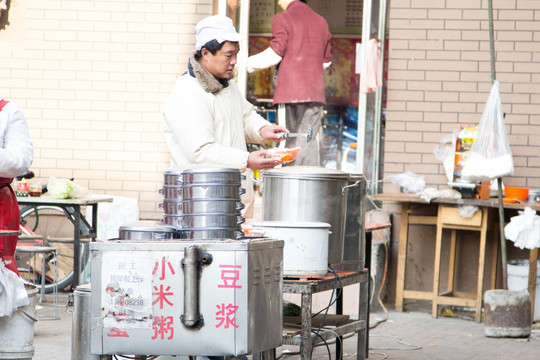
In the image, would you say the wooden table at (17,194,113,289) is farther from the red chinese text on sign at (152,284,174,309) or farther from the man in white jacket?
the red chinese text on sign at (152,284,174,309)

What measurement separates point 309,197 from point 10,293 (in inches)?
Result: 67.3

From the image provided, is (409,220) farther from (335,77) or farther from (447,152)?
(335,77)

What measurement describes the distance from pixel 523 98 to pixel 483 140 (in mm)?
1127

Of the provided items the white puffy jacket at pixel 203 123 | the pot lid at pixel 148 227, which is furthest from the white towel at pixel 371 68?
the pot lid at pixel 148 227

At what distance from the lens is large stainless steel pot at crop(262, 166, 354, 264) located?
16.3ft

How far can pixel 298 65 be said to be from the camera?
931 cm

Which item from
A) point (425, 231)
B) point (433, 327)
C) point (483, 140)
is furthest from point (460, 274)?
point (483, 140)

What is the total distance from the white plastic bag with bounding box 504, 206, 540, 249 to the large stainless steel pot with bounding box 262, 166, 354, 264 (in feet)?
10.2

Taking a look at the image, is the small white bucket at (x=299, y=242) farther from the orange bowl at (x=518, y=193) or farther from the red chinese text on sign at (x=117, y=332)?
the orange bowl at (x=518, y=193)

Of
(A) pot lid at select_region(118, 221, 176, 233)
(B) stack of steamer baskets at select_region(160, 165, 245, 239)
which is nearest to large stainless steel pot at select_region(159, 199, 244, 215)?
(B) stack of steamer baskets at select_region(160, 165, 245, 239)

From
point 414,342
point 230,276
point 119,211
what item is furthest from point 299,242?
point 119,211

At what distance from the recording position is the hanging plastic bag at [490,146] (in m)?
7.63

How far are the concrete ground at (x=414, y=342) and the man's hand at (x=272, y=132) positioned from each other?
1741mm

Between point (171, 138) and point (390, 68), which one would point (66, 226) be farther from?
point (171, 138)
